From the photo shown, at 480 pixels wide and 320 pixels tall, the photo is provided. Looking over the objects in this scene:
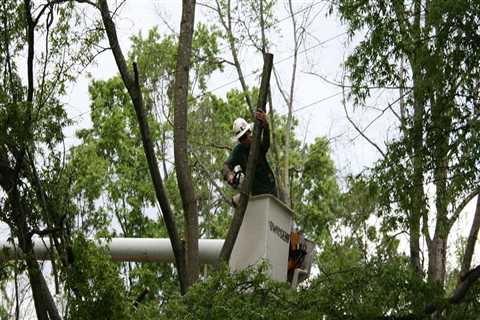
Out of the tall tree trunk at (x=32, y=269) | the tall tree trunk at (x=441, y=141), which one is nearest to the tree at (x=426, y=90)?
the tall tree trunk at (x=441, y=141)

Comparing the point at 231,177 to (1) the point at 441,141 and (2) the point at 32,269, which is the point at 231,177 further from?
(2) the point at 32,269

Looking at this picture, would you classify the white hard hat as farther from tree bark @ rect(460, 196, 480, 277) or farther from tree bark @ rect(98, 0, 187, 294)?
tree bark @ rect(460, 196, 480, 277)

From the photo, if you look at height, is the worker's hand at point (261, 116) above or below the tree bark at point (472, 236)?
above

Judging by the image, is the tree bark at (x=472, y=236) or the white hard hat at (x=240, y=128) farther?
the tree bark at (x=472, y=236)

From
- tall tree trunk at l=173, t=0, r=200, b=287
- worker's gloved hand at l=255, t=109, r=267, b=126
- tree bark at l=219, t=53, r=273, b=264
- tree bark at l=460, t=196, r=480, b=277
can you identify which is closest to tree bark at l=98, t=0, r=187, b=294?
tall tree trunk at l=173, t=0, r=200, b=287

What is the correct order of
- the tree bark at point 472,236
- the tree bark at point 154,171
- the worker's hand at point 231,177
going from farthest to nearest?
1. the tree bark at point 472,236
2. the tree bark at point 154,171
3. the worker's hand at point 231,177

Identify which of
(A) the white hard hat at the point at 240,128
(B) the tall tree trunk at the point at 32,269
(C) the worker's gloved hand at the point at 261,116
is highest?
(A) the white hard hat at the point at 240,128

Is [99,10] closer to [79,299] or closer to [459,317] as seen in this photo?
[79,299]

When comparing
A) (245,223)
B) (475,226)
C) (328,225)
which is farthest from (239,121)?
(328,225)

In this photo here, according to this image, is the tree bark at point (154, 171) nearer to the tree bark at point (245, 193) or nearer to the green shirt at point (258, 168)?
the green shirt at point (258, 168)

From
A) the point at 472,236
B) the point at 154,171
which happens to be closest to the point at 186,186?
the point at 154,171

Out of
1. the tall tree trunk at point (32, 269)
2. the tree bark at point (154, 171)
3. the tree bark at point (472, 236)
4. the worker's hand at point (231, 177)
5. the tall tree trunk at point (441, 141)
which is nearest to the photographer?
the worker's hand at point (231, 177)

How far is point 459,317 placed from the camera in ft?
30.2

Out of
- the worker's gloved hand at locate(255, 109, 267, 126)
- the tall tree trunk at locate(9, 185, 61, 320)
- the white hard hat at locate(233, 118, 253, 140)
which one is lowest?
the tall tree trunk at locate(9, 185, 61, 320)
